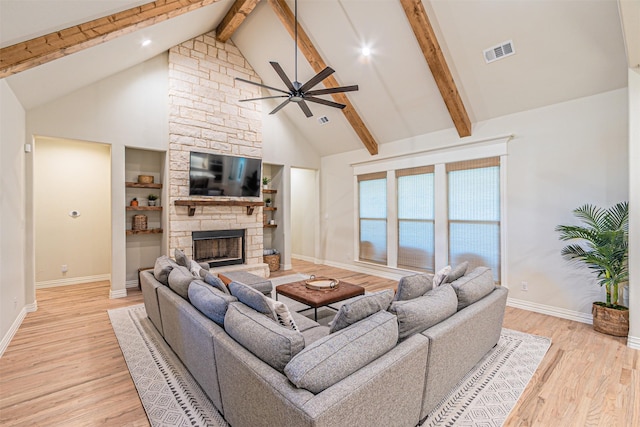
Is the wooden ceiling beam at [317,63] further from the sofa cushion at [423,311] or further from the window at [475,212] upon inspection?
the sofa cushion at [423,311]

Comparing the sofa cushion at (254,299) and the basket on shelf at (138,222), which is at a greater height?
the basket on shelf at (138,222)

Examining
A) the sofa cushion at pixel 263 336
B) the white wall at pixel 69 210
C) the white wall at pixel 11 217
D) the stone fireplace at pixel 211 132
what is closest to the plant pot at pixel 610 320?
the sofa cushion at pixel 263 336

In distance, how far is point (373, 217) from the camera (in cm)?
654

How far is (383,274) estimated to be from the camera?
629cm

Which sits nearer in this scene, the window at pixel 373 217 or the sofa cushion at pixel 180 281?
the sofa cushion at pixel 180 281

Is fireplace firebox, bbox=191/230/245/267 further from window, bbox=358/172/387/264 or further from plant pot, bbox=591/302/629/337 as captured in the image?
plant pot, bbox=591/302/629/337

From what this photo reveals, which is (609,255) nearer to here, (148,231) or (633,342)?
(633,342)

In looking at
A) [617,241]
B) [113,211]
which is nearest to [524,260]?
[617,241]

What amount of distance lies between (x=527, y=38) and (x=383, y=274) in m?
4.51

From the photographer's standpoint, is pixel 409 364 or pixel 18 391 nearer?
pixel 409 364

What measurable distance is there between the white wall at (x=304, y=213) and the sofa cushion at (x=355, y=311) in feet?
19.3

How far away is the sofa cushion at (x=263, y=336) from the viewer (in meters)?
1.51

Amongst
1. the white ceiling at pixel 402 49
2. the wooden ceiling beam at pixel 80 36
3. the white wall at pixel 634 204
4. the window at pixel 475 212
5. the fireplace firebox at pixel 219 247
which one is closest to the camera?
the wooden ceiling beam at pixel 80 36

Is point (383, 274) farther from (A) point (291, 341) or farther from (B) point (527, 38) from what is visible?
(A) point (291, 341)
